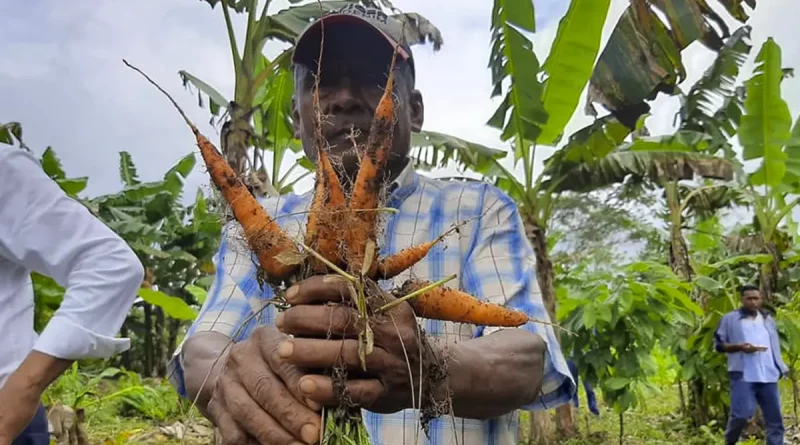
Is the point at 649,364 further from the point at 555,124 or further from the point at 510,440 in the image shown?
the point at 510,440

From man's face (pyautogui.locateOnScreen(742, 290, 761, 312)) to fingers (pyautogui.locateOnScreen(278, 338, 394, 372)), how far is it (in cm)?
567

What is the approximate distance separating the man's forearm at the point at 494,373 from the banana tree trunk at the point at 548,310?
3.12 metres

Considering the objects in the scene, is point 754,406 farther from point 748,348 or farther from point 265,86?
point 265,86

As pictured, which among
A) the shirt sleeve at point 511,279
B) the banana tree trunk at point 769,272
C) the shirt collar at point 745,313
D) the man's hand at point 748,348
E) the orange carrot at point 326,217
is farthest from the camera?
the banana tree trunk at point 769,272

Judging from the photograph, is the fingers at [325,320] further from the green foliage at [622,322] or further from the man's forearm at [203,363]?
the green foliage at [622,322]

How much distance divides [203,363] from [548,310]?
13.8 feet

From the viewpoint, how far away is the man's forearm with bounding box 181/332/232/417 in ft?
3.49

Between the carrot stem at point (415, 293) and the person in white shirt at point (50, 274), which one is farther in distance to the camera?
the person in white shirt at point (50, 274)

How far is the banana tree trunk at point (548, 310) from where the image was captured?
4973mm

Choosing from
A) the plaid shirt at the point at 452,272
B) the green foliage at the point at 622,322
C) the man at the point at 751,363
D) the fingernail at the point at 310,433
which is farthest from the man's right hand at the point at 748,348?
the fingernail at the point at 310,433

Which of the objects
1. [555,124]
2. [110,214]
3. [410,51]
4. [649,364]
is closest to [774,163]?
[649,364]

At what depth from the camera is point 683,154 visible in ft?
18.1

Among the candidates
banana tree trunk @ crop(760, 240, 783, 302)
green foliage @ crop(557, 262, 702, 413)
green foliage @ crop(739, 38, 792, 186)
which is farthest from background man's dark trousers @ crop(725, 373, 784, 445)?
green foliage @ crop(739, 38, 792, 186)

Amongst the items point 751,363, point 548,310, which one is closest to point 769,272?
point 751,363
